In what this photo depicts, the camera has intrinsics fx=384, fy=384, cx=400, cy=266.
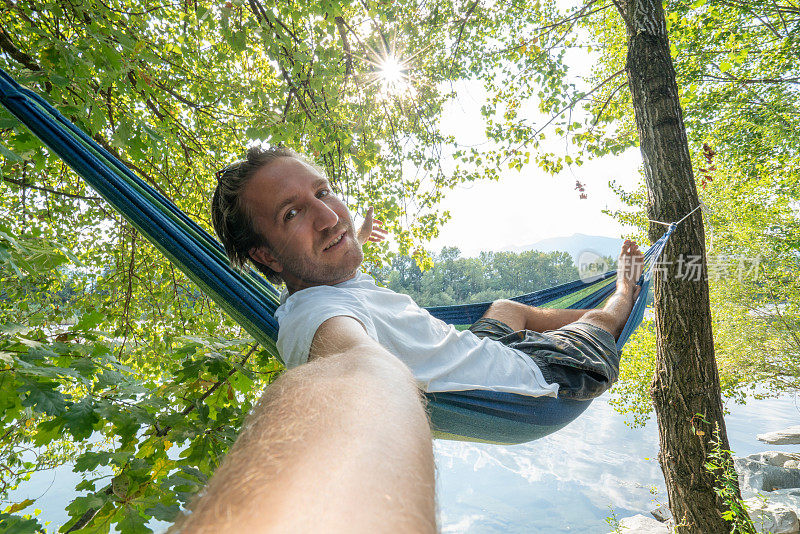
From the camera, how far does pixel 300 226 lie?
124 centimetres

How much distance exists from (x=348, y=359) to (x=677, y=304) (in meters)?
2.07

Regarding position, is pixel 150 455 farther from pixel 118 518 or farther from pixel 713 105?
pixel 713 105

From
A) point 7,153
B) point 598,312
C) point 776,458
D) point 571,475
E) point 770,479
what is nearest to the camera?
point 7,153

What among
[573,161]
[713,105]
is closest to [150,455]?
[573,161]

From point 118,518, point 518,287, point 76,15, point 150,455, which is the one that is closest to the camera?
point 118,518

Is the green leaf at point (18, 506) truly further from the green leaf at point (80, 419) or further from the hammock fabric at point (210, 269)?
the hammock fabric at point (210, 269)

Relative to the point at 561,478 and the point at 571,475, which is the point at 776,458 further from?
the point at 561,478

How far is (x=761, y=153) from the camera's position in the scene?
5.98 meters

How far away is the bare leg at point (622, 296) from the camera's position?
5.49 feet

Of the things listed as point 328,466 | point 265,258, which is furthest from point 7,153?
point 328,466

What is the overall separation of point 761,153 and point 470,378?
7597 mm

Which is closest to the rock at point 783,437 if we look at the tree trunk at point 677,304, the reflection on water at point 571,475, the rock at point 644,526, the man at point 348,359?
the reflection on water at point 571,475

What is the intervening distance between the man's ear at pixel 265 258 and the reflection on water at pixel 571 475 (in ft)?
52.6

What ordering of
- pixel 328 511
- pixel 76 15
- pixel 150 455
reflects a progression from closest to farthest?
pixel 328 511, pixel 150 455, pixel 76 15
